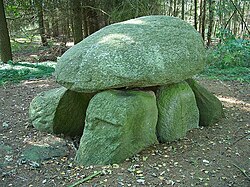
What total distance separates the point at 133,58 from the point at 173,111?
Answer: 2.60 feet

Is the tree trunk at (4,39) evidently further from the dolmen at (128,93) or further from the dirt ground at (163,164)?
the dolmen at (128,93)

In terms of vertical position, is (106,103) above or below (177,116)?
above

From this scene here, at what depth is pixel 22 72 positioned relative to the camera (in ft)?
22.3

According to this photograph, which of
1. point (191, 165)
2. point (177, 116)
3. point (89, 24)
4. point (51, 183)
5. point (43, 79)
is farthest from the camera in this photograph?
point (89, 24)

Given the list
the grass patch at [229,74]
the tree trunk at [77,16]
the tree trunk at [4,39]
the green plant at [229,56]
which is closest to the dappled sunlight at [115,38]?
the grass patch at [229,74]

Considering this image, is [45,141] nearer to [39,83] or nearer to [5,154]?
[5,154]

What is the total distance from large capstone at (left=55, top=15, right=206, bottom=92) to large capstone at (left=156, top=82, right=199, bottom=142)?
8.9 inches

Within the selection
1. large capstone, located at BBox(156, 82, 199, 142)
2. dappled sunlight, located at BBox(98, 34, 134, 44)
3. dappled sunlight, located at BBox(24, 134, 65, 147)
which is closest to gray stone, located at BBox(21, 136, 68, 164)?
dappled sunlight, located at BBox(24, 134, 65, 147)

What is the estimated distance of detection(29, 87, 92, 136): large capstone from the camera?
11.7 ft

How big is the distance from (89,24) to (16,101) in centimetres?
640

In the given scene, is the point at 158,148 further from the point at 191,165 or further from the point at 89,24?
the point at 89,24

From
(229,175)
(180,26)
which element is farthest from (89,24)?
(229,175)

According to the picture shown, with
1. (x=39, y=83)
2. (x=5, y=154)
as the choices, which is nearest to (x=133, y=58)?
(x=5, y=154)

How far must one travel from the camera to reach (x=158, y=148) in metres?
3.21
